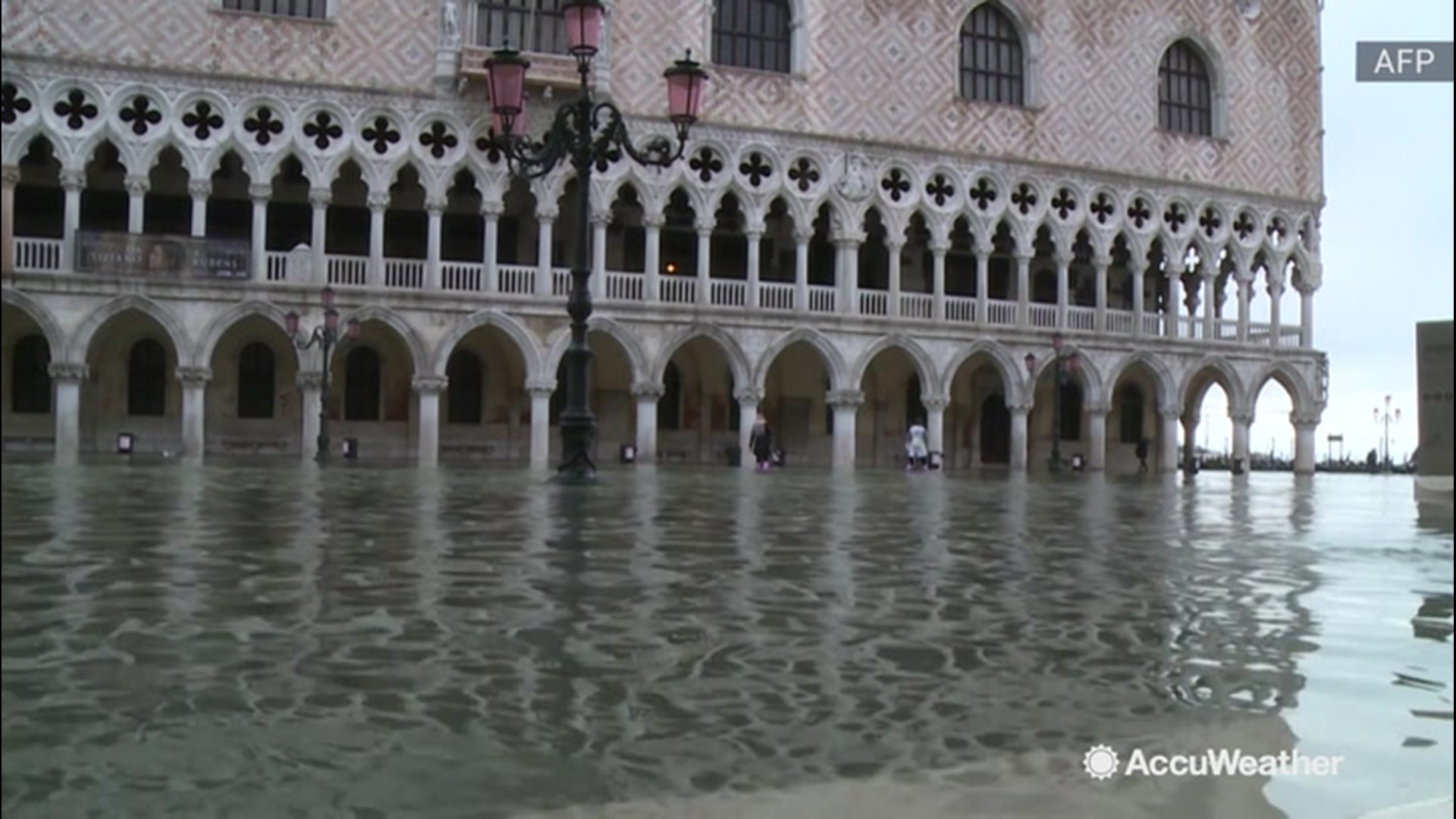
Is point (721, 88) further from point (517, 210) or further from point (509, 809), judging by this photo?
point (509, 809)

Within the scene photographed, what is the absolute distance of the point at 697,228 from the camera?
25375mm

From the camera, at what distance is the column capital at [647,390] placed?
81.1 ft

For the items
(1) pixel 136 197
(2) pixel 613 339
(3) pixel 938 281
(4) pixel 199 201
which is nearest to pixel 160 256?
(1) pixel 136 197

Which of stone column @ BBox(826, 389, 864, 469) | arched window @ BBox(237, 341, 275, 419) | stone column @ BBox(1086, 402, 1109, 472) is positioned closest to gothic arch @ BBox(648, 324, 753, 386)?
stone column @ BBox(826, 389, 864, 469)

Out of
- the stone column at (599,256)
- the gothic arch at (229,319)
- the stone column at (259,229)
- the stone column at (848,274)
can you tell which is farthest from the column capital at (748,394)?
the stone column at (259,229)

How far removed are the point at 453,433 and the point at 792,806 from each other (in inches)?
959

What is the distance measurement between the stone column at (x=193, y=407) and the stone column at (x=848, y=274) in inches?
441

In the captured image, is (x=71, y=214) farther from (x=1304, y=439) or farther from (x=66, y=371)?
(x=1304, y=439)

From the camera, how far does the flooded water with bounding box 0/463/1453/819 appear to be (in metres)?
1.78

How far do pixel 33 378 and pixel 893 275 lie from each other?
15118 millimetres

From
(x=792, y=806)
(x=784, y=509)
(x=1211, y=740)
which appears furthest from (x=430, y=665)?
(x=784, y=509)

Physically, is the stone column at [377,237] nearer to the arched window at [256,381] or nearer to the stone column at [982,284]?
the arched window at [256,381]

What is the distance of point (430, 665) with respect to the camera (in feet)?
7.89

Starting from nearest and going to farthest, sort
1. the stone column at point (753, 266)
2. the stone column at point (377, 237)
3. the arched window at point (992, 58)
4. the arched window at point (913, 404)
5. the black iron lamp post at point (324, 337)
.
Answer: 1. the black iron lamp post at point (324, 337)
2. the stone column at point (377, 237)
3. the stone column at point (753, 266)
4. the arched window at point (992, 58)
5. the arched window at point (913, 404)
